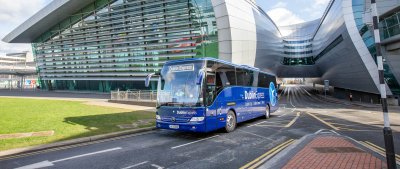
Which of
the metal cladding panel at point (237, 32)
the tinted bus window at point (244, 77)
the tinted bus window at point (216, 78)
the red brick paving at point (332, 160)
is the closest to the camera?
the red brick paving at point (332, 160)

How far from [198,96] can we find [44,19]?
53.1 m

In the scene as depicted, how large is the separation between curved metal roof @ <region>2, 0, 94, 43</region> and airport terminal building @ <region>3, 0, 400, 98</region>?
0.18 m

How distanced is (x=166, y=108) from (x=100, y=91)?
43783 millimetres

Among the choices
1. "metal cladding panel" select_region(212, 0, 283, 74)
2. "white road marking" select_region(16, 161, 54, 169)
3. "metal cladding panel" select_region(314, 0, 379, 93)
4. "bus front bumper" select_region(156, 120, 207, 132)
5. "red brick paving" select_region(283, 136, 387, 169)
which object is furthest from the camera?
"metal cladding panel" select_region(314, 0, 379, 93)

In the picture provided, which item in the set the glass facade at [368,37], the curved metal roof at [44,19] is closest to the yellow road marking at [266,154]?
the glass facade at [368,37]

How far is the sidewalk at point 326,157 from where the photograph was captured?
20.7 feet

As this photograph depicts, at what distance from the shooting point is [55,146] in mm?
9023


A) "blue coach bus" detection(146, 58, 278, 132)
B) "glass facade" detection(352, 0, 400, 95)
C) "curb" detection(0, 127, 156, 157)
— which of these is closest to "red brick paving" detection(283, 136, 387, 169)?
"blue coach bus" detection(146, 58, 278, 132)

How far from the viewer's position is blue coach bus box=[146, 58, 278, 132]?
10352mm

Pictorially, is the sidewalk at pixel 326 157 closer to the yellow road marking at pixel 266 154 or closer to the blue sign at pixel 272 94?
the yellow road marking at pixel 266 154

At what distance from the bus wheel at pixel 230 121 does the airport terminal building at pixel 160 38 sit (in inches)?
757

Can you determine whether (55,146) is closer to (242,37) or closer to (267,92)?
(267,92)

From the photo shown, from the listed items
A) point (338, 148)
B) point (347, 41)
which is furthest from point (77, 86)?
point (338, 148)

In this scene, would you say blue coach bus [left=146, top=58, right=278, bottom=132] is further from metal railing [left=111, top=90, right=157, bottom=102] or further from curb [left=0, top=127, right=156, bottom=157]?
metal railing [left=111, top=90, right=157, bottom=102]
